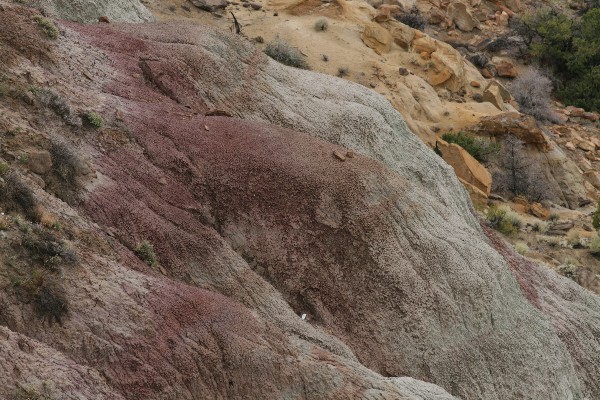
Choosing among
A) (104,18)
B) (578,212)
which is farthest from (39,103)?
(578,212)

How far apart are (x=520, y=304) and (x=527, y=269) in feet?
12.6

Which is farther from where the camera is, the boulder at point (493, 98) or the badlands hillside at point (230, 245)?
the boulder at point (493, 98)

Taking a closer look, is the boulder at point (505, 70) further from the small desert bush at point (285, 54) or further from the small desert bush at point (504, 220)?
the small desert bush at point (504, 220)

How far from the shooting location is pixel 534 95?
38781 mm

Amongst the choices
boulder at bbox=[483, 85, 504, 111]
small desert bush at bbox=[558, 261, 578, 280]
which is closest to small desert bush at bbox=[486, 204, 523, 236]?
small desert bush at bbox=[558, 261, 578, 280]

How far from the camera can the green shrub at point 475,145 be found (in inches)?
1228

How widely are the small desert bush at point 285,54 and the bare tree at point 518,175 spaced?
6.96 meters

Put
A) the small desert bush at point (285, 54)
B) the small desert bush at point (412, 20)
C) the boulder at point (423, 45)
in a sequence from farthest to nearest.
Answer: the small desert bush at point (412, 20), the boulder at point (423, 45), the small desert bush at point (285, 54)

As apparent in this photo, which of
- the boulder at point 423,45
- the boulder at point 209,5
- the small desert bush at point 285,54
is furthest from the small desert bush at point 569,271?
the boulder at point 209,5

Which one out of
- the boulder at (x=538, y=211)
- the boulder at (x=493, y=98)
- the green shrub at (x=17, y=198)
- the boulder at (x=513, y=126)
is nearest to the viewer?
the green shrub at (x=17, y=198)

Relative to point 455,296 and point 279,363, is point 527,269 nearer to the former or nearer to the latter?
point 455,296

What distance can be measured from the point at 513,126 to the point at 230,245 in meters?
20.3

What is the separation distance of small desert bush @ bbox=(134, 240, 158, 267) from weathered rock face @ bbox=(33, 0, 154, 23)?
717cm

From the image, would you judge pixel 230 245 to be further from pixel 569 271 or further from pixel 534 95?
pixel 534 95
